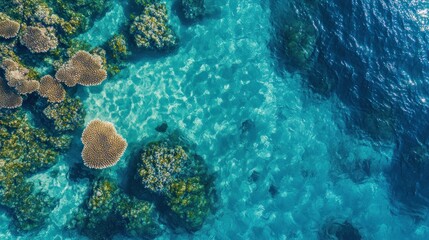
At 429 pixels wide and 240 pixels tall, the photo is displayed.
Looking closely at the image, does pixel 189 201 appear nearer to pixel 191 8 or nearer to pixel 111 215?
pixel 111 215

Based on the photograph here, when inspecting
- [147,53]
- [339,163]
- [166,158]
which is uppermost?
[147,53]

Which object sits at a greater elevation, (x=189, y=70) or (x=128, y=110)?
(x=189, y=70)

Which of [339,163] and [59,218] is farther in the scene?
[339,163]

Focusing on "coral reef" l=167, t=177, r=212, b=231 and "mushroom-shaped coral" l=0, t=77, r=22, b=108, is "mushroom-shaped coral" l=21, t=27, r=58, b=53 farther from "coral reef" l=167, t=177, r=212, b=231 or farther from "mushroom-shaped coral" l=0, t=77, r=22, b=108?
"coral reef" l=167, t=177, r=212, b=231

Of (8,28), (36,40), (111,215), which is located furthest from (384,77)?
(8,28)

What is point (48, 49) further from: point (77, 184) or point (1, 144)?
point (77, 184)

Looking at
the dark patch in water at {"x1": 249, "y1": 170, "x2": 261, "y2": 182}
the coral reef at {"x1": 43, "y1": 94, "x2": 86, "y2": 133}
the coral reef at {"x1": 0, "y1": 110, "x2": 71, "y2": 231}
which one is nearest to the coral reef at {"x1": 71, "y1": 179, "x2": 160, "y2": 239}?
the coral reef at {"x1": 0, "y1": 110, "x2": 71, "y2": 231}

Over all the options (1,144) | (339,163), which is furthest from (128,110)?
(339,163)
